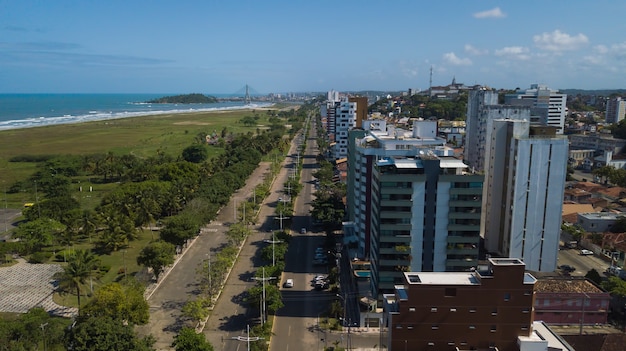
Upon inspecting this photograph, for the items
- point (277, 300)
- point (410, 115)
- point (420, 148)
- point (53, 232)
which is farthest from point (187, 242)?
point (410, 115)

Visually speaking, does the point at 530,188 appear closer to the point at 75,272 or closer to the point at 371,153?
the point at 371,153

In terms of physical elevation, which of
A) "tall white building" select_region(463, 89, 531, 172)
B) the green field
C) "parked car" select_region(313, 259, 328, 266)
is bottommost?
"parked car" select_region(313, 259, 328, 266)

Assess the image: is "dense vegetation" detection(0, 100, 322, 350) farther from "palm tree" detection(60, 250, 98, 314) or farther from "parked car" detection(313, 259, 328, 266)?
"parked car" detection(313, 259, 328, 266)

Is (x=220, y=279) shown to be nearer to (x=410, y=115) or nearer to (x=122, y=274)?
(x=122, y=274)

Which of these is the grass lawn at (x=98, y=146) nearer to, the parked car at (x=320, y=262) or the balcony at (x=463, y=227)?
the parked car at (x=320, y=262)

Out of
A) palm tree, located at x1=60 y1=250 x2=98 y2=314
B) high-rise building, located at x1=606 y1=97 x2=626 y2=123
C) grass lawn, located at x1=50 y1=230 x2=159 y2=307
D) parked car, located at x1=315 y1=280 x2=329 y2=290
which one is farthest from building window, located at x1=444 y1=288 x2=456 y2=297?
high-rise building, located at x1=606 y1=97 x2=626 y2=123

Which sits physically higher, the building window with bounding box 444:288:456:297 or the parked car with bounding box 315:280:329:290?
the building window with bounding box 444:288:456:297

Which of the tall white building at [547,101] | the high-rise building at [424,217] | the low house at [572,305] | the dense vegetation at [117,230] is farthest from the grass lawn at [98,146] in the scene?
the tall white building at [547,101]

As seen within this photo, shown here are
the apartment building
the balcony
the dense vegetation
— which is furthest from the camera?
the balcony
